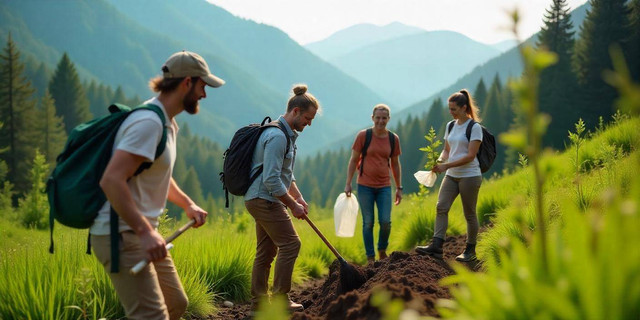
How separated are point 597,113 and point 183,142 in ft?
276

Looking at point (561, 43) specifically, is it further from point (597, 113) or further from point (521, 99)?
point (521, 99)

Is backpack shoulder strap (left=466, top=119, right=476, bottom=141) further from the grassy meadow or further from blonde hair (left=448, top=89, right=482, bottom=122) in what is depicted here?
the grassy meadow

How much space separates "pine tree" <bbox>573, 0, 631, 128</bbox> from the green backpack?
144 ft

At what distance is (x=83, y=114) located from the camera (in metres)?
67.9

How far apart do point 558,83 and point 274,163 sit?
47898 mm

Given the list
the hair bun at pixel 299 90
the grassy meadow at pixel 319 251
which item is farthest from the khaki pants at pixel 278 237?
the hair bun at pixel 299 90

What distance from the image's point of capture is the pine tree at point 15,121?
4059cm

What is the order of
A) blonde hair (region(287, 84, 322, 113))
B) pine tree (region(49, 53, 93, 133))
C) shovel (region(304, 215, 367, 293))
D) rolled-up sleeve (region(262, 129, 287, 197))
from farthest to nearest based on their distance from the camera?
pine tree (region(49, 53, 93, 133)) < shovel (region(304, 215, 367, 293)) < blonde hair (region(287, 84, 322, 113)) < rolled-up sleeve (region(262, 129, 287, 197))

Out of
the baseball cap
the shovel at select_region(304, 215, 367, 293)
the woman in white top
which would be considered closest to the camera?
the baseball cap

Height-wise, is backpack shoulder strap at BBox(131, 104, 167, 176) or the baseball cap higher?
the baseball cap

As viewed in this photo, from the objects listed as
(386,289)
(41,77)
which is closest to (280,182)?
(386,289)

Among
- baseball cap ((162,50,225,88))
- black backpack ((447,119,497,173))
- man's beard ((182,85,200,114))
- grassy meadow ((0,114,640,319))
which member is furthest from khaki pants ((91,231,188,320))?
black backpack ((447,119,497,173))

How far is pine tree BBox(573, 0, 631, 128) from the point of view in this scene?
138 feet

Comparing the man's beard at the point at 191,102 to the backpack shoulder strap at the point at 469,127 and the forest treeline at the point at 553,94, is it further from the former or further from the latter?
the forest treeline at the point at 553,94
